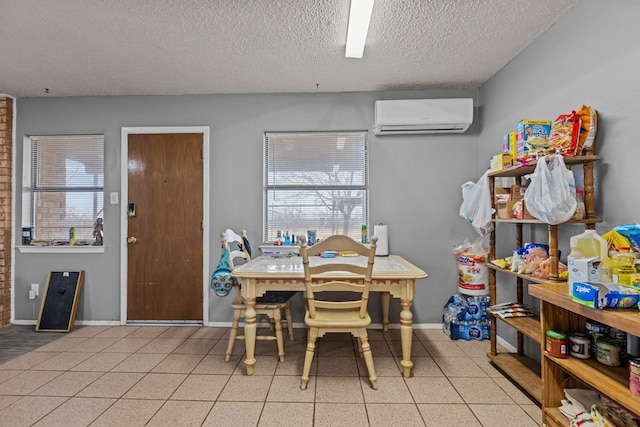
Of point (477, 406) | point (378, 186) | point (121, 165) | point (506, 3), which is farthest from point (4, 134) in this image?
point (477, 406)

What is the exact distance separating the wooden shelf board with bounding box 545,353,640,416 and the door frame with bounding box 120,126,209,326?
2986 millimetres

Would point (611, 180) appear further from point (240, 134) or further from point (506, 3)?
point (240, 134)

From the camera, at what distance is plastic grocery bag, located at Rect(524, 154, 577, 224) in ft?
5.71

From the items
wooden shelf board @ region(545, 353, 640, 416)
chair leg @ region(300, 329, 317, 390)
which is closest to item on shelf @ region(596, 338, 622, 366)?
wooden shelf board @ region(545, 353, 640, 416)

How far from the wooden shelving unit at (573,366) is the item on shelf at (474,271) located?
3.97ft

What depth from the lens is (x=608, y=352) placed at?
5.04ft

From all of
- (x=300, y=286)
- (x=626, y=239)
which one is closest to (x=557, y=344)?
(x=626, y=239)

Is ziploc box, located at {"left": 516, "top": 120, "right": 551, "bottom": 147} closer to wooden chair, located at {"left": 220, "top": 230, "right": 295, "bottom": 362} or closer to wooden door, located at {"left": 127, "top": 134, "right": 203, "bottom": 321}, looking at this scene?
wooden chair, located at {"left": 220, "top": 230, "right": 295, "bottom": 362}

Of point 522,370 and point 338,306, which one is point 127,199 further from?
point 522,370

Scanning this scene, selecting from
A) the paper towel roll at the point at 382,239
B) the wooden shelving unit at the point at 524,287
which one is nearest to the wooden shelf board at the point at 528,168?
the wooden shelving unit at the point at 524,287

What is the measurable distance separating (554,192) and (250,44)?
7.62 ft

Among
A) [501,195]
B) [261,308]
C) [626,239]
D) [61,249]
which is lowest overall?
[261,308]

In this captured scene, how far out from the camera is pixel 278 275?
7.53 feet

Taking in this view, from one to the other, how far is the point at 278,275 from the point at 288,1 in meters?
1.81
